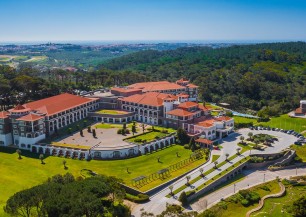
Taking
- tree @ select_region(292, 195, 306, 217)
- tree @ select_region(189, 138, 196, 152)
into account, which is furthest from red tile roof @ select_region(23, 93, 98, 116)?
tree @ select_region(292, 195, 306, 217)

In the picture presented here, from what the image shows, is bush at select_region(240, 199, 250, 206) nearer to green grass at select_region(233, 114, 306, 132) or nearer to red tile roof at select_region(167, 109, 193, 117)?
red tile roof at select_region(167, 109, 193, 117)

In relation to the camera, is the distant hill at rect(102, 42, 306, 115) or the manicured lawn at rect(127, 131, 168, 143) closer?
A: the manicured lawn at rect(127, 131, 168, 143)

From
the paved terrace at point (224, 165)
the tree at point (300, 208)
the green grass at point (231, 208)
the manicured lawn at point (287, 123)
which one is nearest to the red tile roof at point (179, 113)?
the paved terrace at point (224, 165)

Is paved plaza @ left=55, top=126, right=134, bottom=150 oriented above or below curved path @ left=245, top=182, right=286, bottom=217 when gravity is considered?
above

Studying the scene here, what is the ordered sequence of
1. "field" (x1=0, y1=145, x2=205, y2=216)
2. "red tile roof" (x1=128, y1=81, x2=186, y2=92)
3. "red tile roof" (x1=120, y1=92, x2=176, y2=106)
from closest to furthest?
1. "field" (x1=0, y1=145, x2=205, y2=216)
2. "red tile roof" (x1=120, y1=92, x2=176, y2=106)
3. "red tile roof" (x1=128, y1=81, x2=186, y2=92)

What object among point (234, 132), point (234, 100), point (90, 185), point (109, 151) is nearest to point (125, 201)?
point (90, 185)
